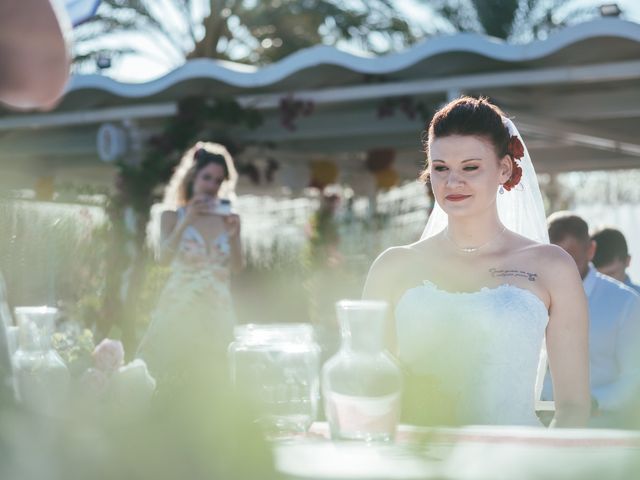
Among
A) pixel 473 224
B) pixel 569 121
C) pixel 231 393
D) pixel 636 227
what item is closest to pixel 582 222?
pixel 473 224

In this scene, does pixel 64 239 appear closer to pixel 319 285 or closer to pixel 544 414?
pixel 544 414

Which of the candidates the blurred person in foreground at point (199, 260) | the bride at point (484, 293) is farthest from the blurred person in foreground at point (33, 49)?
the blurred person in foreground at point (199, 260)

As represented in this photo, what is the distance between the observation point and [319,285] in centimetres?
920

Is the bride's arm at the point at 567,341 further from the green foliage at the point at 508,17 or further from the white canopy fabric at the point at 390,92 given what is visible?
the green foliage at the point at 508,17

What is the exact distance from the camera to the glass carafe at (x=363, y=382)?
130 cm

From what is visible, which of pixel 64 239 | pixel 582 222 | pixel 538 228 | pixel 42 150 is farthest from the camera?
pixel 42 150

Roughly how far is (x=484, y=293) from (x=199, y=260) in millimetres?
3493

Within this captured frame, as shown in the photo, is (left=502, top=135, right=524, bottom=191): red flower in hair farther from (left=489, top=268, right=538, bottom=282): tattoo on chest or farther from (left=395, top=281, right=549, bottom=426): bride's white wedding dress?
(left=395, top=281, right=549, bottom=426): bride's white wedding dress

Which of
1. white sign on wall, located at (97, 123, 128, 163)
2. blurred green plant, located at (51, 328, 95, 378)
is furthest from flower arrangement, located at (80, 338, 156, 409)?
white sign on wall, located at (97, 123, 128, 163)

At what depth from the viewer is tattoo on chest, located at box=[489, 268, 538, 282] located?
321cm

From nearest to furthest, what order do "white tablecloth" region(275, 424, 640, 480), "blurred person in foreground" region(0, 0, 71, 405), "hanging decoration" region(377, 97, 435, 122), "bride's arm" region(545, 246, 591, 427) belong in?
"white tablecloth" region(275, 424, 640, 480) → "blurred person in foreground" region(0, 0, 71, 405) → "bride's arm" region(545, 246, 591, 427) → "hanging decoration" region(377, 97, 435, 122)

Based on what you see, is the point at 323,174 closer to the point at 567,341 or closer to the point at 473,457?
the point at 567,341

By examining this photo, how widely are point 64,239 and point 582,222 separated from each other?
7.66 ft

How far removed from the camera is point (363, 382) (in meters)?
1.33
